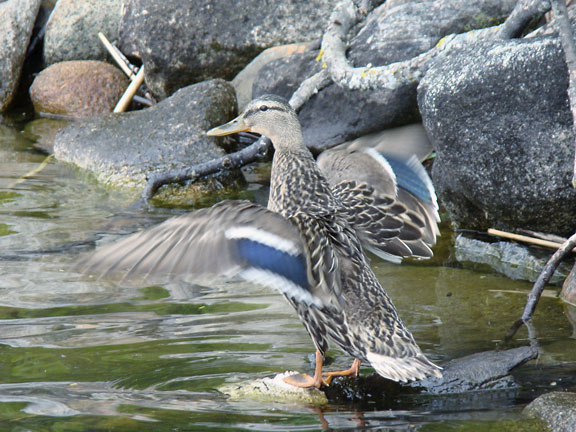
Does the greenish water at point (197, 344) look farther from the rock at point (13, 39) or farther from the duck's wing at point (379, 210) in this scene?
the rock at point (13, 39)

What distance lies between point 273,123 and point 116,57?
586 centimetres

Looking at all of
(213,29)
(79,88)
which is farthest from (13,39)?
(213,29)

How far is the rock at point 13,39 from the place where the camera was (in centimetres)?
979

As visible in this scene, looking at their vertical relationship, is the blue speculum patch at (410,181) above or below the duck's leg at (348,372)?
above

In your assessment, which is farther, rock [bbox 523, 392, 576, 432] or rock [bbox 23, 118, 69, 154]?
rock [bbox 23, 118, 69, 154]

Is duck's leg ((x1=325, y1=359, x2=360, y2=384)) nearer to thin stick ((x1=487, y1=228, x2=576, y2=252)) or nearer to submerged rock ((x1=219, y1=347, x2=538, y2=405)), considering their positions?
submerged rock ((x1=219, y1=347, x2=538, y2=405))

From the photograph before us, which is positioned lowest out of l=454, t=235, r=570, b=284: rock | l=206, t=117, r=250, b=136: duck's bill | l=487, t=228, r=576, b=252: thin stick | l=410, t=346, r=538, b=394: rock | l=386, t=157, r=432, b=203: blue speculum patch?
l=454, t=235, r=570, b=284: rock

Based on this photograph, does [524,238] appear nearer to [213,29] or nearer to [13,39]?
[213,29]

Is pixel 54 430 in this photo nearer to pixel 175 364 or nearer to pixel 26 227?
pixel 175 364

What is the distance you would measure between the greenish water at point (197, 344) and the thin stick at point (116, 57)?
3645 mm

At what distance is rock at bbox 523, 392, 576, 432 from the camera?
10.2 ft

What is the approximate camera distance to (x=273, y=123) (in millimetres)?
4316

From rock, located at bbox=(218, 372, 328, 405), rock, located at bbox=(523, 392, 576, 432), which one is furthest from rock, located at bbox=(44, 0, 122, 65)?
rock, located at bbox=(523, 392, 576, 432)

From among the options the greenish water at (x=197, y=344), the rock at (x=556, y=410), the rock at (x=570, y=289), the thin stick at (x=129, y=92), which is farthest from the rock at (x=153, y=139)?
the rock at (x=556, y=410)
